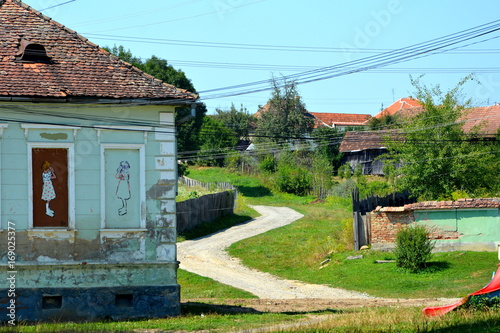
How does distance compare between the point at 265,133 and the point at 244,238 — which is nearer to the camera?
the point at 244,238

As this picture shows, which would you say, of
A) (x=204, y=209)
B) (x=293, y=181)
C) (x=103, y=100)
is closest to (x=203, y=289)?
(x=103, y=100)

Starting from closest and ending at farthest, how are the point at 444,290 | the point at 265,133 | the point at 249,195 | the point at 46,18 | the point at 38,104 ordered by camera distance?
the point at 38,104, the point at 46,18, the point at 444,290, the point at 249,195, the point at 265,133

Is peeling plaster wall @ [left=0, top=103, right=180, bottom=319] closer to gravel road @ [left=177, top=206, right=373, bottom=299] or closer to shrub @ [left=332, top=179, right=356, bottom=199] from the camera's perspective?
gravel road @ [left=177, top=206, right=373, bottom=299]

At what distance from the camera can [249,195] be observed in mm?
54938

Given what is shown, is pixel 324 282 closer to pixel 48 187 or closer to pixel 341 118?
pixel 48 187

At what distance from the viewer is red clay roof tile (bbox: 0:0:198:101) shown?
51.3ft

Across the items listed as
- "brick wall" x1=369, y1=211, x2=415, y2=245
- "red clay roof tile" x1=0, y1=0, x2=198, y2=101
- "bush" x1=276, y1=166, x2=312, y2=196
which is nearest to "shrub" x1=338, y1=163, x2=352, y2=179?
"bush" x1=276, y1=166, x2=312, y2=196

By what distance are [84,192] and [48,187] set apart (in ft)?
2.66

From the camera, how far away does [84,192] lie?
1585 cm

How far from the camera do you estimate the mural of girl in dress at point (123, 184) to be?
16031 mm

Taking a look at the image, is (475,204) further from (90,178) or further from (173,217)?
(90,178)

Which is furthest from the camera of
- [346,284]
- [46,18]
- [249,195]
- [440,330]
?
[249,195]

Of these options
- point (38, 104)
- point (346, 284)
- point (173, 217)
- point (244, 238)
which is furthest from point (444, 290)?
point (244, 238)

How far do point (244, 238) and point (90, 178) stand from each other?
1980cm
